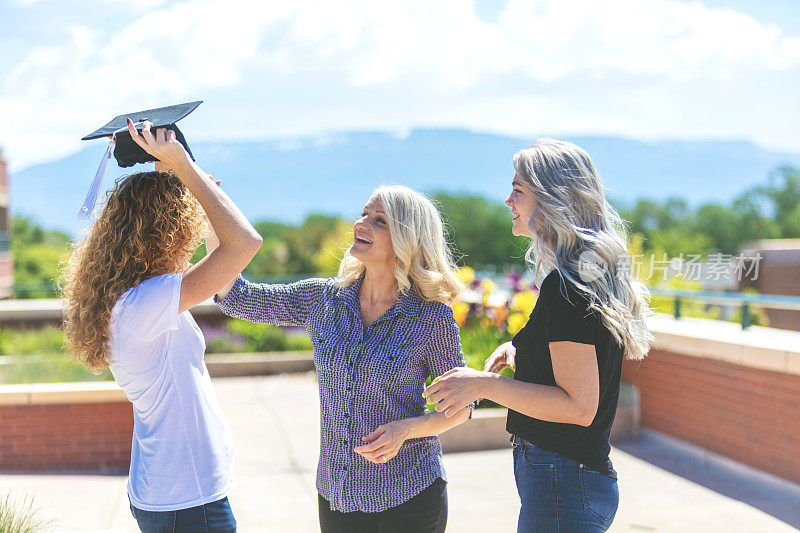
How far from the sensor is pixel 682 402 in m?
6.67

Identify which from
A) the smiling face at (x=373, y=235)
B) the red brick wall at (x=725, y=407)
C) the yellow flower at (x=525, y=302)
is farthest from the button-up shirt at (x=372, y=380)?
the yellow flower at (x=525, y=302)

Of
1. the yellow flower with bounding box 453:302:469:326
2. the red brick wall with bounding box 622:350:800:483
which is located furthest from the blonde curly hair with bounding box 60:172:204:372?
the yellow flower with bounding box 453:302:469:326

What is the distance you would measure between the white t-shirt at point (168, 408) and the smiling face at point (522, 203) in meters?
1.09

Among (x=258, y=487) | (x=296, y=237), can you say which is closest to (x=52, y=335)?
(x=258, y=487)

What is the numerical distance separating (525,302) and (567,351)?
19.3 feet

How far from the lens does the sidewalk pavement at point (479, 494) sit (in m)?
5.03

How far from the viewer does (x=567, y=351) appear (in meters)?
2.19

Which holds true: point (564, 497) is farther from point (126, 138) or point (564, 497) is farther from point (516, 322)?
point (516, 322)

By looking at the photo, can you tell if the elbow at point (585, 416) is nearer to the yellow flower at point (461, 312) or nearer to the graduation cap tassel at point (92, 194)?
the graduation cap tassel at point (92, 194)

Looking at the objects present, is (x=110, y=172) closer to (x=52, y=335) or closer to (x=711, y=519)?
(x=711, y=519)

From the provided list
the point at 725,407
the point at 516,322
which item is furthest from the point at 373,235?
the point at 516,322

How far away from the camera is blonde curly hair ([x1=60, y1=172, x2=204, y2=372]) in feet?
7.36

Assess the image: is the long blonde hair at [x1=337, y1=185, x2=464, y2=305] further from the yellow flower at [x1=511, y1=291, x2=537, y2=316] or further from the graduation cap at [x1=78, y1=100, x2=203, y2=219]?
the yellow flower at [x1=511, y1=291, x2=537, y2=316]

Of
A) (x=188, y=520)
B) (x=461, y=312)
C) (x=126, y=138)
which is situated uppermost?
(x=126, y=138)
